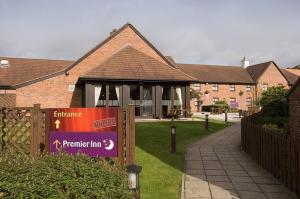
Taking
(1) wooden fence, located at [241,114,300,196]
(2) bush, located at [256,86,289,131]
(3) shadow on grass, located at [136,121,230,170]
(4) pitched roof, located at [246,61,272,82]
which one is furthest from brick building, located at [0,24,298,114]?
(4) pitched roof, located at [246,61,272,82]

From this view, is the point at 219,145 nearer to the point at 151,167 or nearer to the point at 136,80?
the point at 151,167

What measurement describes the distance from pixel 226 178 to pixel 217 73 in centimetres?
4717

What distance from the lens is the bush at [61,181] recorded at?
5.11 meters

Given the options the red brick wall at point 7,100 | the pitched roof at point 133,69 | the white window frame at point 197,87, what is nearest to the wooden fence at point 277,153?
the pitched roof at point 133,69

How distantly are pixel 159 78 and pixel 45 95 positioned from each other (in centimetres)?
1013

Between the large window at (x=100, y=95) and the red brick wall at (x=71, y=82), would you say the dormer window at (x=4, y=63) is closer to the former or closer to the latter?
the red brick wall at (x=71, y=82)

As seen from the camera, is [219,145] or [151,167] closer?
[151,167]

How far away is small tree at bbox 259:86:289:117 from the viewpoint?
663 inches

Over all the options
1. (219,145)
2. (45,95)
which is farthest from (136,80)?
(219,145)

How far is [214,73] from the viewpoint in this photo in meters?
55.0

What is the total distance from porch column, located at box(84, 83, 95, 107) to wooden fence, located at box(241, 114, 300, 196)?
17.0m

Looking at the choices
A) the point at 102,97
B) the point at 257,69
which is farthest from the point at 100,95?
the point at 257,69

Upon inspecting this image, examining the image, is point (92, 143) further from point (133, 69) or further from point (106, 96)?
point (133, 69)

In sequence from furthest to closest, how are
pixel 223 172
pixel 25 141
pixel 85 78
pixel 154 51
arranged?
pixel 154 51
pixel 85 78
pixel 223 172
pixel 25 141
